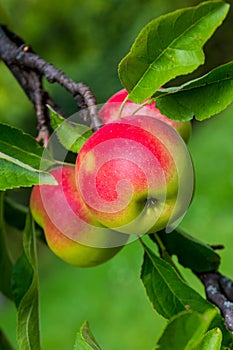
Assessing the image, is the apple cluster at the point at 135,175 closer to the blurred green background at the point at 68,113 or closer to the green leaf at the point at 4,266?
the green leaf at the point at 4,266

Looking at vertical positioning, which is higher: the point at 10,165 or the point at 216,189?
the point at 10,165

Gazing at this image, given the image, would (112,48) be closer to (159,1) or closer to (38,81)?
(159,1)

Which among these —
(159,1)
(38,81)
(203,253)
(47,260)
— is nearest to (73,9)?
(159,1)

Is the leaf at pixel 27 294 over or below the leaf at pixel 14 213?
over

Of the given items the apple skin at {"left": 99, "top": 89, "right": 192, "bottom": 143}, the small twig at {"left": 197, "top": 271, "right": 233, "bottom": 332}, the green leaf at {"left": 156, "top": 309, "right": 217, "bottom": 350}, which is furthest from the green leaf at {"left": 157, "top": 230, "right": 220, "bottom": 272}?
the green leaf at {"left": 156, "top": 309, "right": 217, "bottom": 350}

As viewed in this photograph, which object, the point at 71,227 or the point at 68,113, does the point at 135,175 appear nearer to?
the point at 71,227

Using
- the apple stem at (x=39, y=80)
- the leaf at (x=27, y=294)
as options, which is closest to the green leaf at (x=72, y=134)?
the apple stem at (x=39, y=80)

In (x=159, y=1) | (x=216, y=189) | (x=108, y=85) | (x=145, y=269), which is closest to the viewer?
(x=145, y=269)
